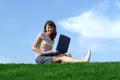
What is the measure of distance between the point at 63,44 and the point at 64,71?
3.01 metres

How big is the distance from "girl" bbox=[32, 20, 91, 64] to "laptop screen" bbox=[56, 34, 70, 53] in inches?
10.4

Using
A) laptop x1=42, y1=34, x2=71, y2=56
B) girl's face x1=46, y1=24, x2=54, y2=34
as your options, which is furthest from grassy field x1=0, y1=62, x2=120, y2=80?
girl's face x1=46, y1=24, x2=54, y2=34

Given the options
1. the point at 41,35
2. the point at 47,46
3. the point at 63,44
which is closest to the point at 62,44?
the point at 63,44

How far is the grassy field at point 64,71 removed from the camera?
13242 mm

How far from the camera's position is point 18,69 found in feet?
48.4

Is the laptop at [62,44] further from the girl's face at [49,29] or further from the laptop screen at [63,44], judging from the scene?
the girl's face at [49,29]

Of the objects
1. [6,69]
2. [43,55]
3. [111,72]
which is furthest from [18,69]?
[111,72]

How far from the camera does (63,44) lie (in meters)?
16.8

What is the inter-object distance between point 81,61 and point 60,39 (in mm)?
1215

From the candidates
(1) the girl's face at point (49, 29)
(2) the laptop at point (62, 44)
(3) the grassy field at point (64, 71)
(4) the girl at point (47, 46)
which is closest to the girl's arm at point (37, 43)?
(4) the girl at point (47, 46)

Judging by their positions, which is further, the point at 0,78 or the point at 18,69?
the point at 18,69

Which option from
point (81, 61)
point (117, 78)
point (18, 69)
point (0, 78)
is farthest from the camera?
point (81, 61)

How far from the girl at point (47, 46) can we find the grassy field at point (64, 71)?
128 cm

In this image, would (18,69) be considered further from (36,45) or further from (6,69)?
(36,45)
